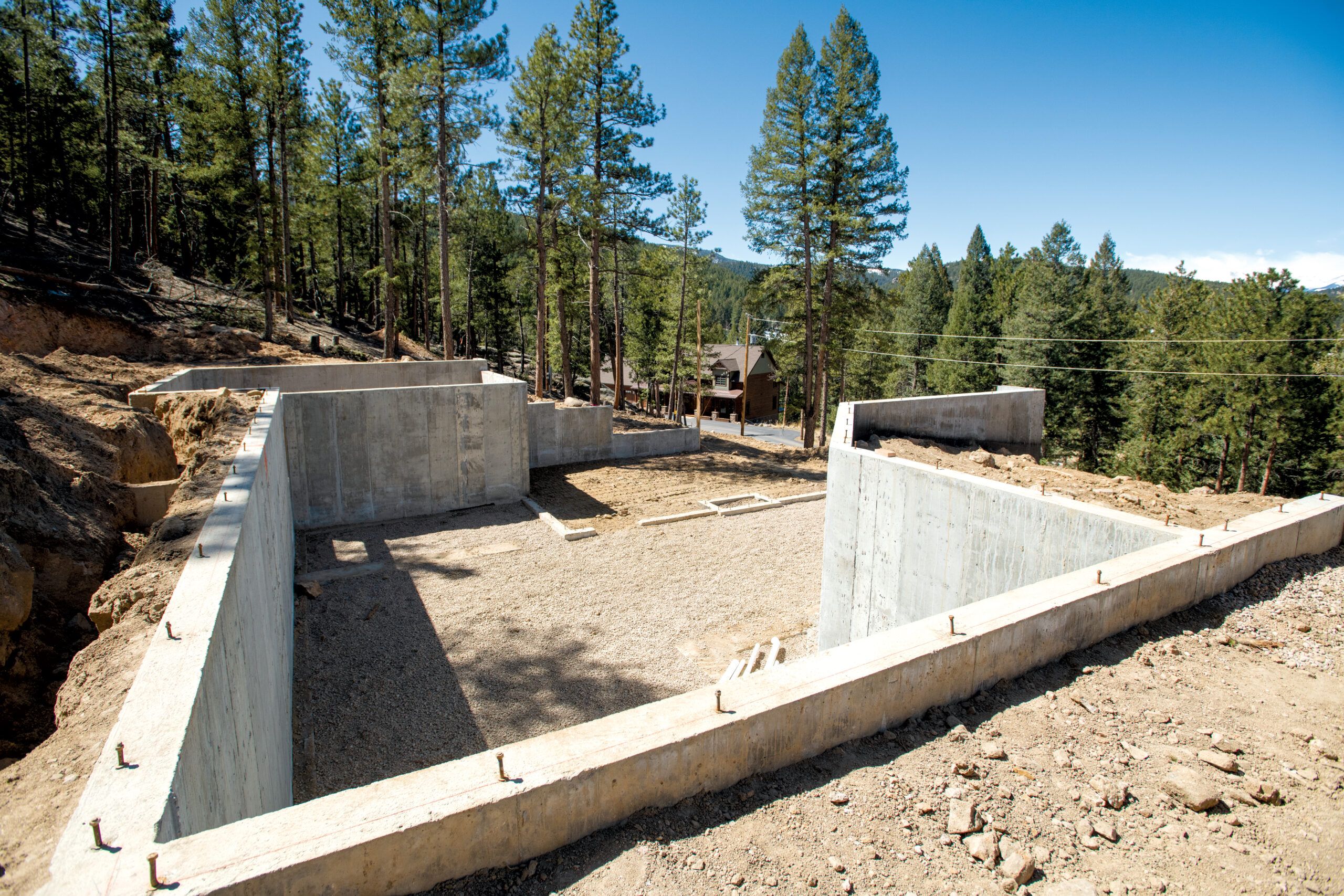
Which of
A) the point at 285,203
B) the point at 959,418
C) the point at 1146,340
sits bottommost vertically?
the point at 959,418

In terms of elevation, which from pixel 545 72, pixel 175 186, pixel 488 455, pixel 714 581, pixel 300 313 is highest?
pixel 545 72

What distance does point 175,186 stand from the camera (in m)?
26.9

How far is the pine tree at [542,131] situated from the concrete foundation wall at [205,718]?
664 inches

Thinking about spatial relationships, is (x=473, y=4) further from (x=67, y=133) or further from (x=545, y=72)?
(x=67, y=133)

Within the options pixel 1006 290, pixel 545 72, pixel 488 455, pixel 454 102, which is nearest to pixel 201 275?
pixel 454 102

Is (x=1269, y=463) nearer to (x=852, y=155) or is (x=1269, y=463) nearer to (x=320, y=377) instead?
(x=852, y=155)

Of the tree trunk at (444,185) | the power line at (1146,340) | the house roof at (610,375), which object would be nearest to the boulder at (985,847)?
the tree trunk at (444,185)

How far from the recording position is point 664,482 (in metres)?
17.3

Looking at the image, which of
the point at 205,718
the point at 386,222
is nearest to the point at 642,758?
the point at 205,718

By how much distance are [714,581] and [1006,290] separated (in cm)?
4497

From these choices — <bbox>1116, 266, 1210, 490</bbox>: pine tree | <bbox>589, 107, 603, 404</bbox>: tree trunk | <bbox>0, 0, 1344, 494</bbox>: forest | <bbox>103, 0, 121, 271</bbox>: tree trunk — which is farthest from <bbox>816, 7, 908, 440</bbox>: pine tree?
<bbox>103, 0, 121, 271</bbox>: tree trunk

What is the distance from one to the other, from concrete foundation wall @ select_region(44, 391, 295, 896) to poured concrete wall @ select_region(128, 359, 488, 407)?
768cm

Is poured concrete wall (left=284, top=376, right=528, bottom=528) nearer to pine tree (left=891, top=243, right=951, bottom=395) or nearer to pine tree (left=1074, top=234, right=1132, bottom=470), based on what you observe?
pine tree (left=1074, top=234, right=1132, bottom=470)

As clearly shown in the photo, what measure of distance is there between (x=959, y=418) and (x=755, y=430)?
31.2 m
